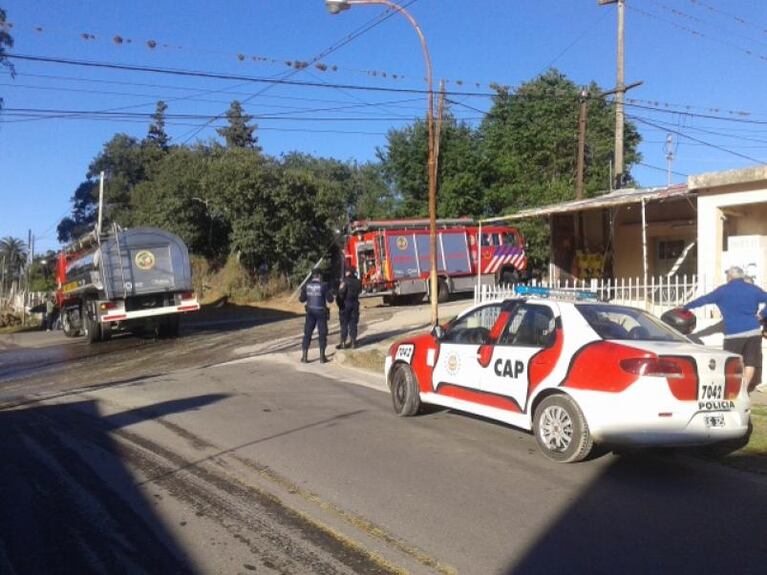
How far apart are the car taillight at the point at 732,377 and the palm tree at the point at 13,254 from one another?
8278 cm

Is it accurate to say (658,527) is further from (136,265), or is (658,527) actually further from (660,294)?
(136,265)

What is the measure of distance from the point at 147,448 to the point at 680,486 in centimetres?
492

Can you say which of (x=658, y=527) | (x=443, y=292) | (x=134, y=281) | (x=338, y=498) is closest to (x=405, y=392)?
(x=338, y=498)

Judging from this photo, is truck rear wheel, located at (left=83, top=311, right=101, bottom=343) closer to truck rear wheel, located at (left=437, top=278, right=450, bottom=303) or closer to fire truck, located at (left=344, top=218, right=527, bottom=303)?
fire truck, located at (left=344, top=218, right=527, bottom=303)

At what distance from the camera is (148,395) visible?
36.4 ft

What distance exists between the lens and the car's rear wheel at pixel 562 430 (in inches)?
254

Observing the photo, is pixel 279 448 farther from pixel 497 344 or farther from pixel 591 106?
pixel 591 106

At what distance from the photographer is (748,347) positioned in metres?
9.01

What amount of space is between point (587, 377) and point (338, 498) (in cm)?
233

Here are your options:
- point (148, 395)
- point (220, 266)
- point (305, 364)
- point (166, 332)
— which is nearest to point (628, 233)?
point (305, 364)

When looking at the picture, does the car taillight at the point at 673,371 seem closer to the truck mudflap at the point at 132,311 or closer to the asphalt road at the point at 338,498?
the asphalt road at the point at 338,498

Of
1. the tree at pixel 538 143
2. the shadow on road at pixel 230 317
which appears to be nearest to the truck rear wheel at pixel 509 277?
the tree at pixel 538 143

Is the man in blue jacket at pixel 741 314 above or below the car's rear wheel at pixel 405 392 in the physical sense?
above

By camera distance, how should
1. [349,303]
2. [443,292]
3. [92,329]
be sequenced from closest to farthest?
1. [349,303]
2. [92,329]
3. [443,292]
